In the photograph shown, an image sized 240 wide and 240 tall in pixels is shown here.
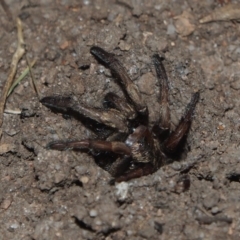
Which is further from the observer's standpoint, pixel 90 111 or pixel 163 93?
pixel 163 93

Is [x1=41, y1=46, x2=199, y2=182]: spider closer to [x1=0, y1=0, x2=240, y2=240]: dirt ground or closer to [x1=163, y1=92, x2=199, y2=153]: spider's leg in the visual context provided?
[x1=163, y1=92, x2=199, y2=153]: spider's leg

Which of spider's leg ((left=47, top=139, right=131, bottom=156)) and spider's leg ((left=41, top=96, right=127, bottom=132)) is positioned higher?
spider's leg ((left=41, top=96, right=127, bottom=132))

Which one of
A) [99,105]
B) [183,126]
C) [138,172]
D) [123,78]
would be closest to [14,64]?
[99,105]

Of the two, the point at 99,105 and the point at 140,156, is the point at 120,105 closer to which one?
the point at 99,105

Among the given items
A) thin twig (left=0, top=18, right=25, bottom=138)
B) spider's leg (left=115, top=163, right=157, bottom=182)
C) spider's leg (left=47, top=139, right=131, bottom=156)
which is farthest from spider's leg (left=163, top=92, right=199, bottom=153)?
thin twig (left=0, top=18, right=25, bottom=138)

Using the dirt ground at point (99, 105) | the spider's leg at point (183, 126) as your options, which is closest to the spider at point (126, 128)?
the spider's leg at point (183, 126)

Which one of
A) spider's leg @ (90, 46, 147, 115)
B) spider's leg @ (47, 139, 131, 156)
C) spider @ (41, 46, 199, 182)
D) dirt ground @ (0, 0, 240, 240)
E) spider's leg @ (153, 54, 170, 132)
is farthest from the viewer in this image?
spider's leg @ (153, 54, 170, 132)

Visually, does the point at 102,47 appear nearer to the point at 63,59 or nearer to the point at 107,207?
the point at 63,59

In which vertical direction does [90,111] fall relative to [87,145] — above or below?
above
